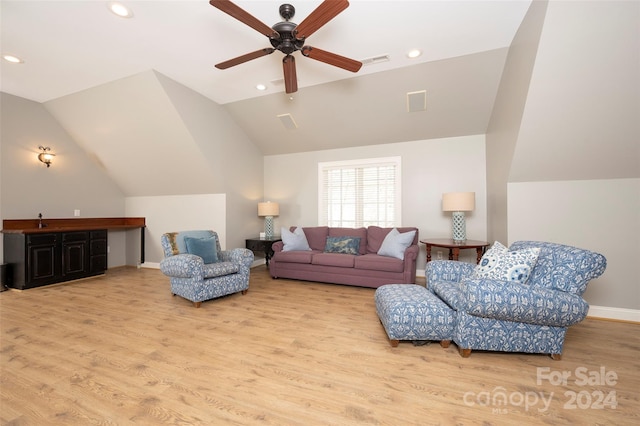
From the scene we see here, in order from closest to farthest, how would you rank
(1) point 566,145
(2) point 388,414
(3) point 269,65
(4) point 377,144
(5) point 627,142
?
(2) point 388,414
(5) point 627,142
(1) point 566,145
(3) point 269,65
(4) point 377,144

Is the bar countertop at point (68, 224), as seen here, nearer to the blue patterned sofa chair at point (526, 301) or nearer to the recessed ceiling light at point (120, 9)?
the recessed ceiling light at point (120, 9)

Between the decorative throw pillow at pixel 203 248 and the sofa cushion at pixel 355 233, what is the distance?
202 centimetres

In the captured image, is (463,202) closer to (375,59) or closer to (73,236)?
(375,59)

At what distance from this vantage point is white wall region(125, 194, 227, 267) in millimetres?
5051

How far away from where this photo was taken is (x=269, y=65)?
134 inches

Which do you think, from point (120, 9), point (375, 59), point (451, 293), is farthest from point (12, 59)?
point (451, 293)

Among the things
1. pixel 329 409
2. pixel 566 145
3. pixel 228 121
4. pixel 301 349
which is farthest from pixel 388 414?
pixel 228 121

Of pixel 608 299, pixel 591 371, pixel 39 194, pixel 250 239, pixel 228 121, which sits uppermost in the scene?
pixel 228 121

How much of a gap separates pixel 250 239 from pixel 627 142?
17.3 feet

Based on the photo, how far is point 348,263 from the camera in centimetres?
412

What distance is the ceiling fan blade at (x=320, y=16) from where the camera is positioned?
1.90m

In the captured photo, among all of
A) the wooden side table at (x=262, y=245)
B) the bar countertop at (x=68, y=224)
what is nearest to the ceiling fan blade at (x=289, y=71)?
the wooden side table at (x=262, y=245)

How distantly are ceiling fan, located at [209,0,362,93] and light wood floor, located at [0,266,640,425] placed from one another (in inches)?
102

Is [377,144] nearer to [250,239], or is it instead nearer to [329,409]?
[250,239]
